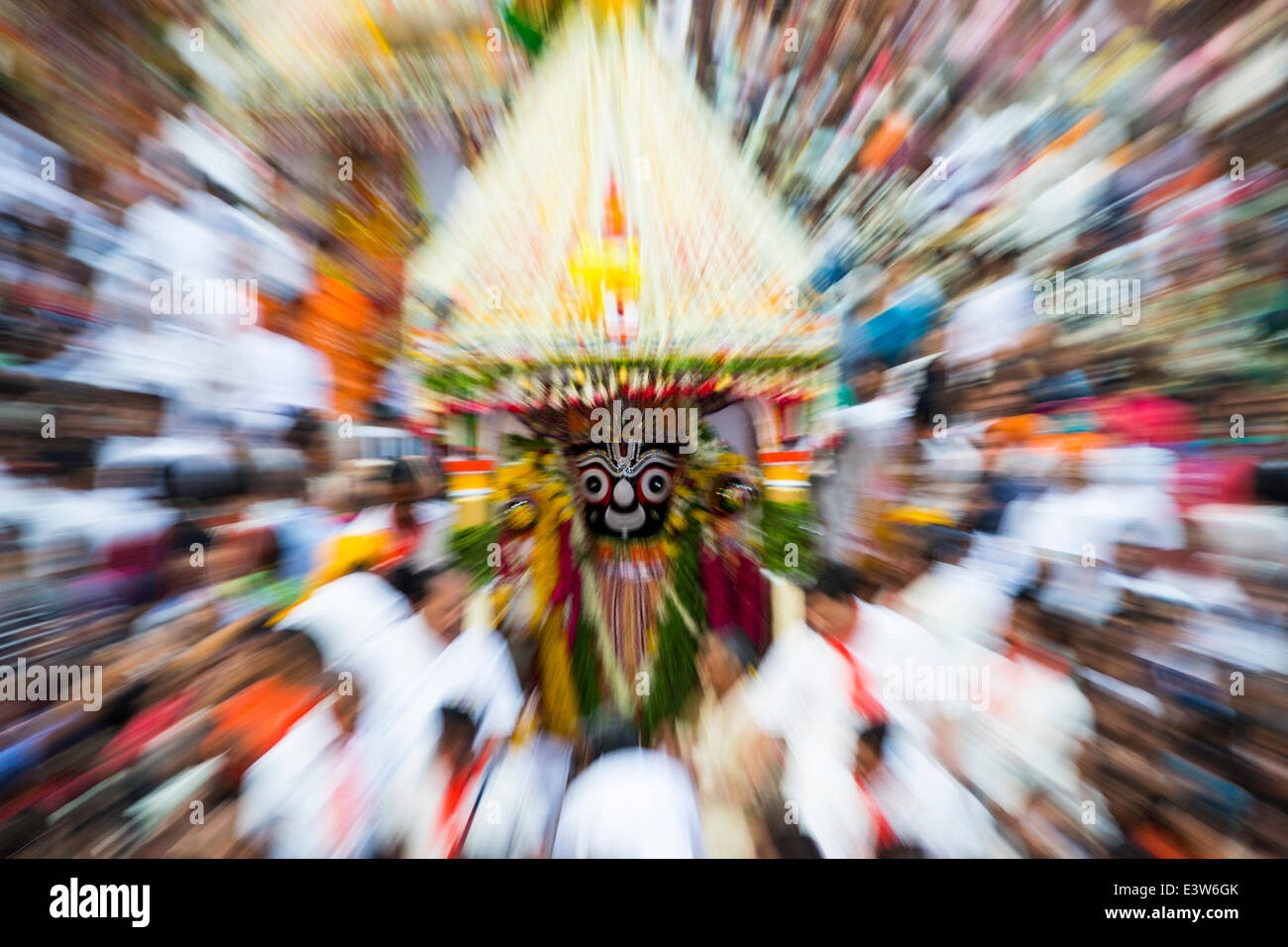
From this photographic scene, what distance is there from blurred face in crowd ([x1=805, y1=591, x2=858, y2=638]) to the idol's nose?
0.18 meters

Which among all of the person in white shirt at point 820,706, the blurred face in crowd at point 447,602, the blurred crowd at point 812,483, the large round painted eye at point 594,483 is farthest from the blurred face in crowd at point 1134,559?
the blurred face in crowd at point 447,602

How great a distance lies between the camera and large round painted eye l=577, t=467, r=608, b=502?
481 mm

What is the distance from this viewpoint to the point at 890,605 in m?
0.48

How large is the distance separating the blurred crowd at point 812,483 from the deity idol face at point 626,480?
0.12 meters

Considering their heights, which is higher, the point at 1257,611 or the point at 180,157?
the point at 180,157

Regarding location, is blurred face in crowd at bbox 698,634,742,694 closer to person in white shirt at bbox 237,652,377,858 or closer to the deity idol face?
the deity idol face

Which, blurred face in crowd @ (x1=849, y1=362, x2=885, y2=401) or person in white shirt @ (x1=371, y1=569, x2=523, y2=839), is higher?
blurred face in crowd @ (x1=849, y1=362, x2=885, y2=401)

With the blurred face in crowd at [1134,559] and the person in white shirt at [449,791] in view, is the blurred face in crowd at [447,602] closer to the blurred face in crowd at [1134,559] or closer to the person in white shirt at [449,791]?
the person in white shirt at [449,791]

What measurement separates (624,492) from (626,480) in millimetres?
11

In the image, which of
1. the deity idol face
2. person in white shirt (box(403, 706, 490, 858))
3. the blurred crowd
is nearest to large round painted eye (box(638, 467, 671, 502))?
the deity idol face

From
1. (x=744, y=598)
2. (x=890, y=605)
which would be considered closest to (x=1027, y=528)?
(x=890, y=605)

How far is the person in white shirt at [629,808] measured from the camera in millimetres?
461
